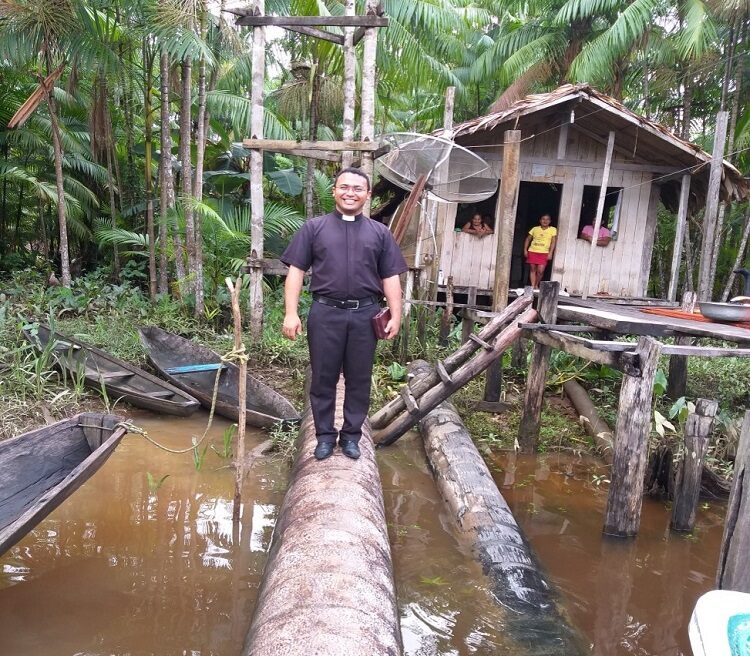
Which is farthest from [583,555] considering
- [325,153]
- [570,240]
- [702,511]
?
[570,240]

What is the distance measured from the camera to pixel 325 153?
24.1 feet

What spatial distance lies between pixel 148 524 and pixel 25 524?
4.81 ft

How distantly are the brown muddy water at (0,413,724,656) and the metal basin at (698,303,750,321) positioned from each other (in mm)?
1697

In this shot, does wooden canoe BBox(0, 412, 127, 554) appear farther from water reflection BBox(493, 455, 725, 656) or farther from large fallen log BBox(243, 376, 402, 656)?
water reflection BBox(493, 455, 725, 656)

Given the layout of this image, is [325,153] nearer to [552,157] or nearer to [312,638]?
[552,157]

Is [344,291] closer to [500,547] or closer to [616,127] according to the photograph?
[500,547]

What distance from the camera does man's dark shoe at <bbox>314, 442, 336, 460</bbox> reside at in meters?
3.62

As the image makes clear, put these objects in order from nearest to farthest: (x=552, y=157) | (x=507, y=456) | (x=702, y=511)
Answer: (x=702, y=511) → (x=507, y=456) → (x=552, y=157)

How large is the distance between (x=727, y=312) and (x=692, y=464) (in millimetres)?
1282

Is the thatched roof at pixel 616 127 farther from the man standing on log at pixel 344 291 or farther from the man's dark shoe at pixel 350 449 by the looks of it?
the man's dark shoe at pixel 350 449

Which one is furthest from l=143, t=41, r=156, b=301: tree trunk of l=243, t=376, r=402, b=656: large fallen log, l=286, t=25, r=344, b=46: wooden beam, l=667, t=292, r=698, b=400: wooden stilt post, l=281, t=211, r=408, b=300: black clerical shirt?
l=667, t=292, r=698, b=400: wooden stilt post

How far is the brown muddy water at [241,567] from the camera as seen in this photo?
3.15m

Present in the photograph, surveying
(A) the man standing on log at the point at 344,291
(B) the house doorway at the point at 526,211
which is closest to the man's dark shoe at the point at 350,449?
(A) the man standing on log at the point at 344,291

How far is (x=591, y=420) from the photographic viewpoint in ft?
22.1
